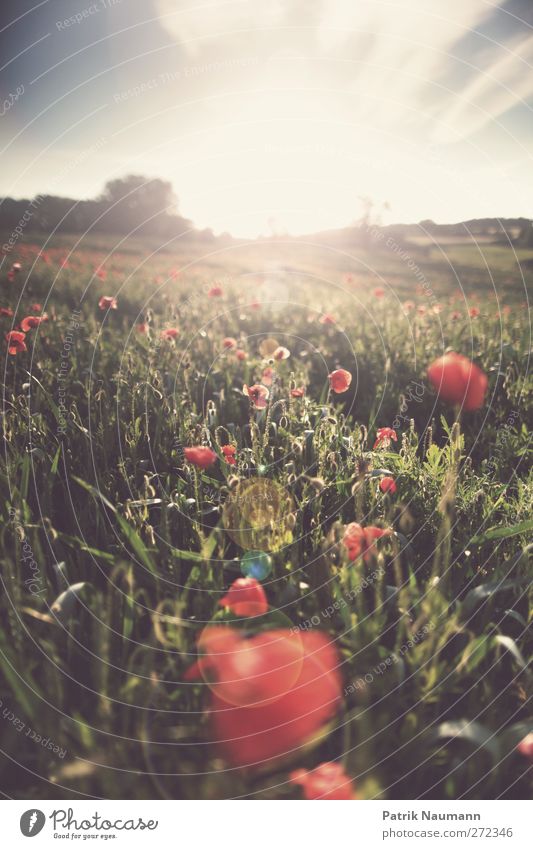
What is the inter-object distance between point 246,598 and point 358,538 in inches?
14.6

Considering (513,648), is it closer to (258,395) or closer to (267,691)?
(267,691)

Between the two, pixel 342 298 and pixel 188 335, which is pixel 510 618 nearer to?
pixel 188 335

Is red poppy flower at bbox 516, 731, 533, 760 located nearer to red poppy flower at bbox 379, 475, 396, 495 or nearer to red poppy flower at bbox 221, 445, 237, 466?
red poppy flower at bbox 379, 475, 396, 495

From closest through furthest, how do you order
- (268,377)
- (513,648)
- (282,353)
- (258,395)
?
(513,648) < (258,395) < (268,377) < (282,353)

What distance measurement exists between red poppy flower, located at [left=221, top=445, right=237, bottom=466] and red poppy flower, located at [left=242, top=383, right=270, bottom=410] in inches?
10.4

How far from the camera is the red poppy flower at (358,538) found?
4.73 feet

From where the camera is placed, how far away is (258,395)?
94.8 inches

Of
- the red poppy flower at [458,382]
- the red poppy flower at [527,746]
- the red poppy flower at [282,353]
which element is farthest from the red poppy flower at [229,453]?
the red poppy flower at [527,746]

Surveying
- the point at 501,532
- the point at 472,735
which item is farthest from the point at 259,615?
the point at 501,532

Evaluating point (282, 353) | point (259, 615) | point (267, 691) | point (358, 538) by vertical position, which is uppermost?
point (282, 353)

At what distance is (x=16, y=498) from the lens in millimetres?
1824

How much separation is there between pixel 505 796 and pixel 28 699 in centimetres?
127

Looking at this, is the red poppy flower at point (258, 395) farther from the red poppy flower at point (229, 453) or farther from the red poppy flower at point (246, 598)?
the red poppy flower at point (246, 598)
